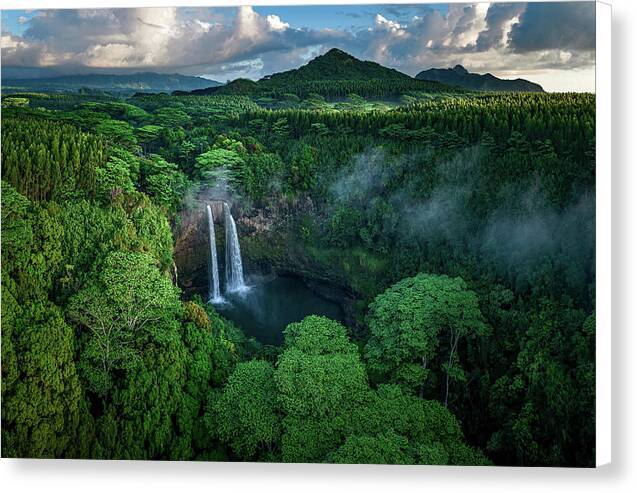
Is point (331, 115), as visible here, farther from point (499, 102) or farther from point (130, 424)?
point (130, 424)

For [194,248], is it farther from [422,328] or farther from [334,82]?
[422,328]

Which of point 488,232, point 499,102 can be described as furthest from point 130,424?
point 499,102

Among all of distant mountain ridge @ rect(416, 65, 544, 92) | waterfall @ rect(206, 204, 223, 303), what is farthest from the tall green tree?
waterfall @ rect(206, 204, 223, 303)

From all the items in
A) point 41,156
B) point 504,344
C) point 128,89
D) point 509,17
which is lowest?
point 504,344

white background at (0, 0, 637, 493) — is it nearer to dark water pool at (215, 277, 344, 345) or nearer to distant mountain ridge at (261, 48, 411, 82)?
distant mountain ridge at (261, 48, 411, 82)

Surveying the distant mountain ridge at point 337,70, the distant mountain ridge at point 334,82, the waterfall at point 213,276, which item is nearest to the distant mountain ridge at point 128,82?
the distant mountain ridge at point 334,82
